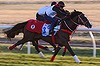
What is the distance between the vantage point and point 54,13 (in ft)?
31.1

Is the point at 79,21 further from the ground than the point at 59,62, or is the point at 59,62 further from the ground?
the point at 79,21

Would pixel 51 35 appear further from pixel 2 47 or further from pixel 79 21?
pixel 2 47

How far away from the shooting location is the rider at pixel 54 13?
9.12 m

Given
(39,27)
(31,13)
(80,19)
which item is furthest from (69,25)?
(31,13)

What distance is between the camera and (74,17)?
30.0 feet

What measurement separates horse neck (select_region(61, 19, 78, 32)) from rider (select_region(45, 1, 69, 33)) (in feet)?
0.59

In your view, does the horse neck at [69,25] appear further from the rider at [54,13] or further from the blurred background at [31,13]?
the blurred background at [31,13]

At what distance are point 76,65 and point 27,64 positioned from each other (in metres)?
1.10

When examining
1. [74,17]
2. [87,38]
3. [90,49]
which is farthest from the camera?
[87,38]

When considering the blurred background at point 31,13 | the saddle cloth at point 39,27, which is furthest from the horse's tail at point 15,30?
the blurred background at point 31,13

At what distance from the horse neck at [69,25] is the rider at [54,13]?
18 centimetres

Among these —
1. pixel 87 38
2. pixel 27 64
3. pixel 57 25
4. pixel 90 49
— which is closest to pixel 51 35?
pixel 57 25

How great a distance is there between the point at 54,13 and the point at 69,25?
0.59m

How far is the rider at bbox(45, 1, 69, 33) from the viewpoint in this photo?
29.9 ft
